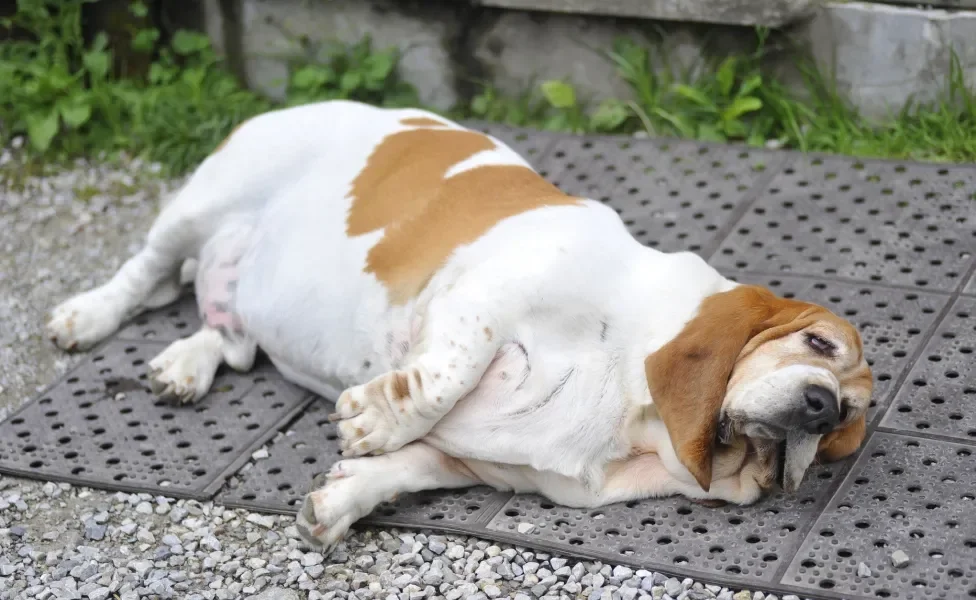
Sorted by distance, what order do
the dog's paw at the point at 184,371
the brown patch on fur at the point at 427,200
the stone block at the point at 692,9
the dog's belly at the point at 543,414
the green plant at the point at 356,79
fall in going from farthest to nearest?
the green plant at the point at 356,79
the stone block at the point at 692,9
the dog's paw at the point at 184,371
the brown patch on fur at the point at 427,200
the dog's belly at the point at 543,414

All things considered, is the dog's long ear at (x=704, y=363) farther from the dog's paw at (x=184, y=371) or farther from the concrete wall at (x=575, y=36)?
the concrete wall at (x=575, y=36)

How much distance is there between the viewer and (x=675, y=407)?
9.21 ft

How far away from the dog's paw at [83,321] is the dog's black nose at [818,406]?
235cm

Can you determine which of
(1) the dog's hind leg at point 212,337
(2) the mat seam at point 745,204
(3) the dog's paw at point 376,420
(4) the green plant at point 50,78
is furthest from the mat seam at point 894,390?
(4) the green plant at point 50,78

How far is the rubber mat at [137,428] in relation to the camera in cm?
342

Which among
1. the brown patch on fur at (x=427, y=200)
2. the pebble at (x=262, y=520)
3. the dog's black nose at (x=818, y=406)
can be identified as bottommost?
the pebble at (x=262, y=520)

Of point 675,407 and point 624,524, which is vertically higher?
point 675,407

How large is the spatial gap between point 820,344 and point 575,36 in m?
2.54

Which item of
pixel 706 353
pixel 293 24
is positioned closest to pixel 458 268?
pixel 706 353

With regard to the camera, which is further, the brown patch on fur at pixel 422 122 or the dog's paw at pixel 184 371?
the brown patch on fur at pixel 422 122

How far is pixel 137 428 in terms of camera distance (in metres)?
3.63

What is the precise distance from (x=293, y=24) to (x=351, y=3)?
Result: 0.29 m

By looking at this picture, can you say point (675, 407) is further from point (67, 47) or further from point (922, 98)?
point (67, 47)

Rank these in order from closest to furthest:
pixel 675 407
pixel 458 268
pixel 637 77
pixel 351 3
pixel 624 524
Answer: pixel 675 407 → pixel 624 524 → pixel 458 268 → pixel 637 77 → pixel 351 3
